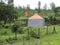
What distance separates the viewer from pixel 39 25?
30.6 m

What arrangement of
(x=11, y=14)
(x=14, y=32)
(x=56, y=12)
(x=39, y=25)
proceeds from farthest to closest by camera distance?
(x=56, y=12)
(x=11, y=14)
(x=39, y=25)
(x=14, y=32)

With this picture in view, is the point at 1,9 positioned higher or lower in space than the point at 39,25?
higher

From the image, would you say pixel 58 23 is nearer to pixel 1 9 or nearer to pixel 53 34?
pixel 1 9

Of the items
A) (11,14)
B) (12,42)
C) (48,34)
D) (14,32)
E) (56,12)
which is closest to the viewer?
(12,42)

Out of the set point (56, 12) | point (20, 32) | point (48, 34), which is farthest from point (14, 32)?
point (56, 12)

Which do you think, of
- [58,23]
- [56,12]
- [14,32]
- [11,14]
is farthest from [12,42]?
[56,12]

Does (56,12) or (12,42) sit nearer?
(12,42)

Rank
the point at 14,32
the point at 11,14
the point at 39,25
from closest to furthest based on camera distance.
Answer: the point at 14,32 → the point at 39,25 → the point at 11,14

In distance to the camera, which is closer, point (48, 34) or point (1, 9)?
point (48, 34)

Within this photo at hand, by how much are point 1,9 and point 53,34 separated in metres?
11.0

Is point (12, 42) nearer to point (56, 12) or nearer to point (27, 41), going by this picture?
point (27, 41)

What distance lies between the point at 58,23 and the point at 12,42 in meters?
17.1

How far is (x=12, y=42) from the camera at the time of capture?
1909 centimetres

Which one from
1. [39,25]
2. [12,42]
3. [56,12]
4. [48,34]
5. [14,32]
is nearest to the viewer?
[12,42]
